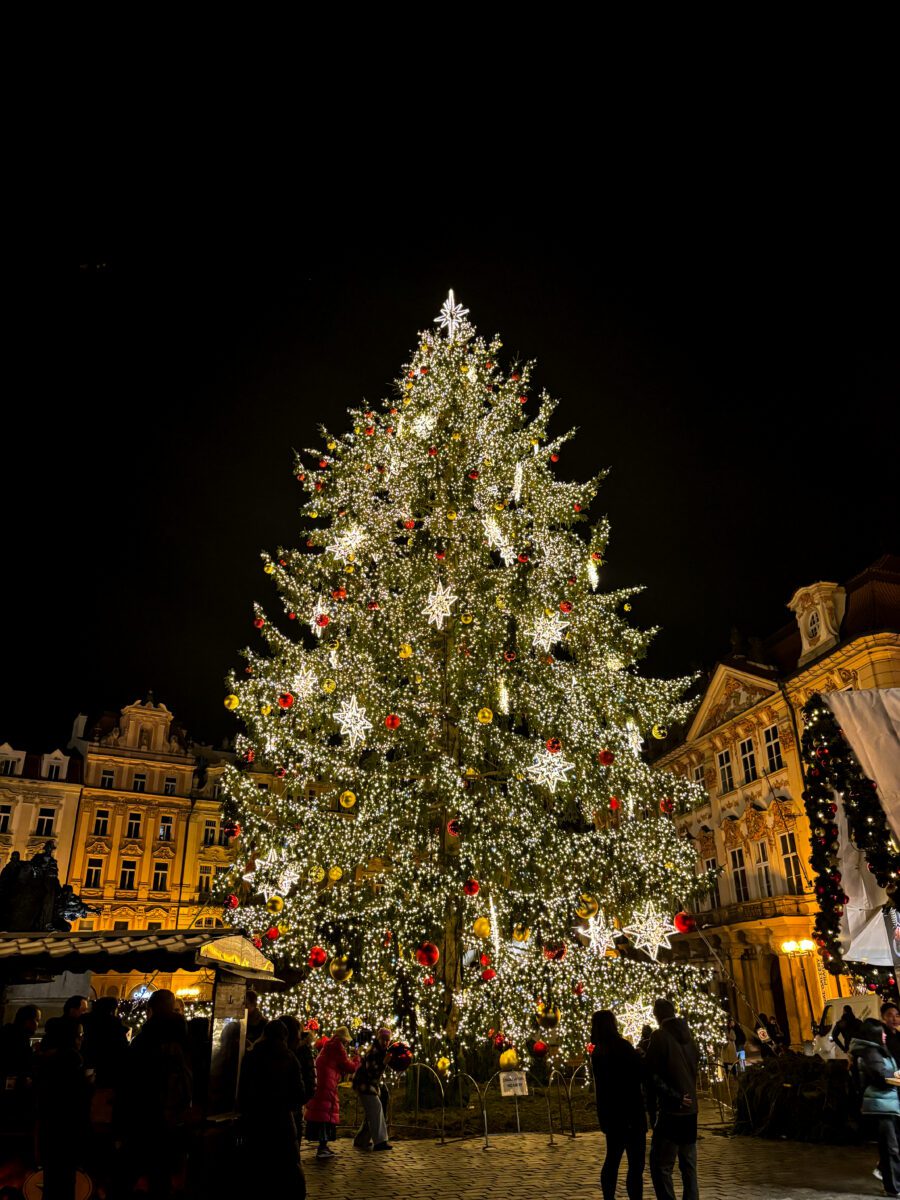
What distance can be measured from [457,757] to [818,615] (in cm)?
1997

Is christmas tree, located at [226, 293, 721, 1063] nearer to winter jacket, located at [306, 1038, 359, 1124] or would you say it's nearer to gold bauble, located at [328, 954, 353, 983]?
gold bauble, located at [328, 954, 353, 983]

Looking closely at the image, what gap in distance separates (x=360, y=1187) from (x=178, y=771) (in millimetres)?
39786

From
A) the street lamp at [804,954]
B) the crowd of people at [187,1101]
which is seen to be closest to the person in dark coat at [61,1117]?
the crowd of people at [187,1101]

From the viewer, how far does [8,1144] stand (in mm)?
6703

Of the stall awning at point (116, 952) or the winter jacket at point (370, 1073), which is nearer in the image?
the stall awning at point (116, 952)

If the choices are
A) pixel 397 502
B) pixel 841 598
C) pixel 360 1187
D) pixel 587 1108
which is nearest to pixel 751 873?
pixel 841 598

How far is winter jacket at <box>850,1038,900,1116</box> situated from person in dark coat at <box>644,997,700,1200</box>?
211 cm

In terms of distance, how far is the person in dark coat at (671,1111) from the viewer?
639 centimetres

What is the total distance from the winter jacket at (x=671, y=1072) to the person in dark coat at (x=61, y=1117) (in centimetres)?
428

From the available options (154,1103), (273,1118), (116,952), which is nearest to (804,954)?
(116,952)

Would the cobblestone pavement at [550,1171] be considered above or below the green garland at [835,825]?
below

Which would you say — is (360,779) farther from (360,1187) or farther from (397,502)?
(360,1187)

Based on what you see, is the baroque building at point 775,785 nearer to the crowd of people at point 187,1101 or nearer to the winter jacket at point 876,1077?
the winter jacket at point 876,1077

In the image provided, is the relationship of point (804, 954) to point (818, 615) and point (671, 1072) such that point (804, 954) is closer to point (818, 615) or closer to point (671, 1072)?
point (818, 615)
